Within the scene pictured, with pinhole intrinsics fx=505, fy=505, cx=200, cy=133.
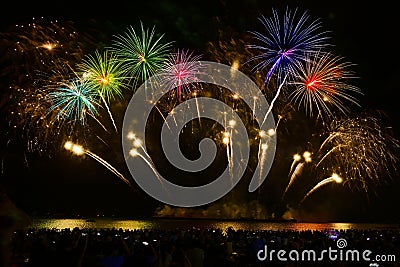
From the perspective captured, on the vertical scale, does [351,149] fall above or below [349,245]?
above

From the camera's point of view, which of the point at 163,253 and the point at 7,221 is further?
the point at 163,253

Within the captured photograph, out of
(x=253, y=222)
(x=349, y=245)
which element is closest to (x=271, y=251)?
→ (x=349, y=245)

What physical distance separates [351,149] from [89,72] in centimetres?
1310

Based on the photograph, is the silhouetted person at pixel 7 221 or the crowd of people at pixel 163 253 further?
the crowd of people at pixel 163 253

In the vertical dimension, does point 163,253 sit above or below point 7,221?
above

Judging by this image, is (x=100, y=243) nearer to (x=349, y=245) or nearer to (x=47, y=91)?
(x=349, y=245)

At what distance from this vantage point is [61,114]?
24094 millimetres

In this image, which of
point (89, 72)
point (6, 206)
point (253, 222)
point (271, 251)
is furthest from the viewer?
point (253, 222)

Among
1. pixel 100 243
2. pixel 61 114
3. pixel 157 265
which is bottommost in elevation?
pixel 157 265

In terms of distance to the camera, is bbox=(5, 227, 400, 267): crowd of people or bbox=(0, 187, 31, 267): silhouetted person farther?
bbox=(5, 227, 400, 267): crowd of people

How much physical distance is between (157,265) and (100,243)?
16.4 feet

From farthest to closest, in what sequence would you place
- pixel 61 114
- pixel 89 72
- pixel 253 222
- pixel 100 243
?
1. pixel 253 222
2. pixel 61 114
3. pixel 89 72
4. pixel 100 243

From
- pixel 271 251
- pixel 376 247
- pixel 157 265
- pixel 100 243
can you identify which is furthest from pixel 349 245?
pixel 157 265

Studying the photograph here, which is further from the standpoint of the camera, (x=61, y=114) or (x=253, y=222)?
(x=253, y=222)
